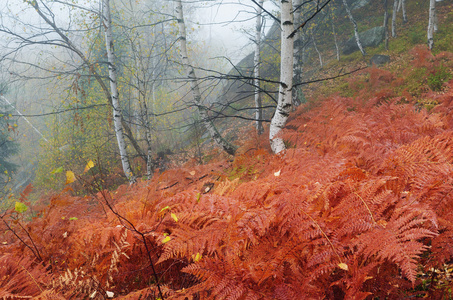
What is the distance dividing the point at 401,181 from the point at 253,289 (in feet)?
3.87

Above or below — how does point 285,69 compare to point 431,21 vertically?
below

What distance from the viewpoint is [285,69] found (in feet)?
11.2

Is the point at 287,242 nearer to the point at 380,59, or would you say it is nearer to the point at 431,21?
the point at 431,21

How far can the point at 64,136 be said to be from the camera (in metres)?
15.3

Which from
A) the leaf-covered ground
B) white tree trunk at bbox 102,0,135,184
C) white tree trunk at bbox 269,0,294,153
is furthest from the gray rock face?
the leaf-covered ground

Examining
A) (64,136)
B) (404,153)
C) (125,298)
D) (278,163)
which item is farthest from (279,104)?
(64,136)

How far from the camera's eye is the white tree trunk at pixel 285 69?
321 centimetres

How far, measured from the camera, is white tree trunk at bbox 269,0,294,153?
321cm

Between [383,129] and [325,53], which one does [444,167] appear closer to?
[383,129]

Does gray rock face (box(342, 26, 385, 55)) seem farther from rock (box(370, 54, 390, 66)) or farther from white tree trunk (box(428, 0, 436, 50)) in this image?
white tree trunk (box(428, 0, 436, 50))

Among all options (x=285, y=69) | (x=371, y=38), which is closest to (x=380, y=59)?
(x=371, y=38)

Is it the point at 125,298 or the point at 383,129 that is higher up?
the point at 383,129

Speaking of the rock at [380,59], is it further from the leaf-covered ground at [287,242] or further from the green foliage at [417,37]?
the leaf-covered ground at [287,242]

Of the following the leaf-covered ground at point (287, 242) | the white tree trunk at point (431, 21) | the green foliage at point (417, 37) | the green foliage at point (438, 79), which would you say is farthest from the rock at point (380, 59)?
the leaf-covered ground at point (287, 242)
